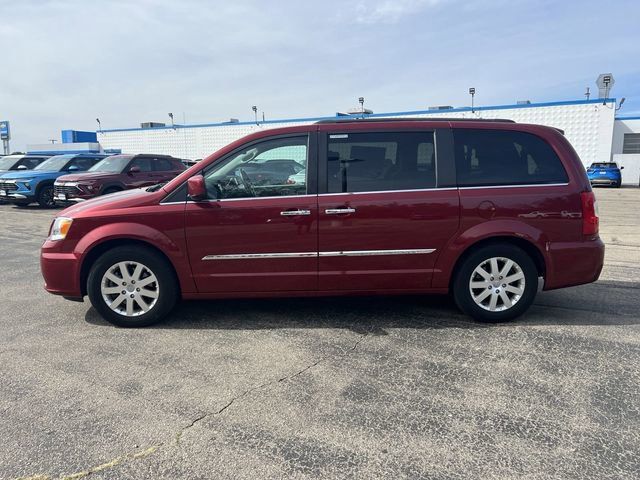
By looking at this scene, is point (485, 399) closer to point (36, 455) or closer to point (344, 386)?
point (344, 386)

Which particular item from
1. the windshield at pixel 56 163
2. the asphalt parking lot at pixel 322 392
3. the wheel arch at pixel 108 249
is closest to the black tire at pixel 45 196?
the windshield at pixel 56 163

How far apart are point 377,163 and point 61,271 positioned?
3.16m

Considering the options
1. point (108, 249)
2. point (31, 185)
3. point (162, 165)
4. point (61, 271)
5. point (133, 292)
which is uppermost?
point (162, 165)

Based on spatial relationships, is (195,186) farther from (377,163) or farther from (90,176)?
(90,176)

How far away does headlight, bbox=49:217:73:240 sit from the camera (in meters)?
4.40

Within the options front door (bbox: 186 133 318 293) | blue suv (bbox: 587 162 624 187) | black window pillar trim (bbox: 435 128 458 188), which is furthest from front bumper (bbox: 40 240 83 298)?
blue suv (bbox: 587 162 624 187)

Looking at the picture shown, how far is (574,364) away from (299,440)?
7.58 ft

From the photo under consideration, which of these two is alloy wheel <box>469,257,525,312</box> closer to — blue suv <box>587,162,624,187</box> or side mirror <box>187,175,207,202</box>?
side mirror <box>187,175,207,202</box>

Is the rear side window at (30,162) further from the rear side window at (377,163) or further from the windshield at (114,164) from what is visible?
the rear side window at (377,163)

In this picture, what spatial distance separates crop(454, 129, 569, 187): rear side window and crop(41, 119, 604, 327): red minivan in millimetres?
11

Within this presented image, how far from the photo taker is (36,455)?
2.58 meters

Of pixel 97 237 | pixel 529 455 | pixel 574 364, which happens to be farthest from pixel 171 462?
pixel 574 364

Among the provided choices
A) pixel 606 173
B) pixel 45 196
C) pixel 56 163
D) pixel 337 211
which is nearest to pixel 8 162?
pixel 56 163

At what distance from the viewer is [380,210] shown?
4.28m
